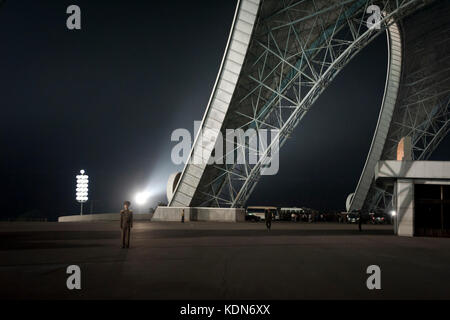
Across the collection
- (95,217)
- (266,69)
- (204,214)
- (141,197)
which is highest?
(266,69)

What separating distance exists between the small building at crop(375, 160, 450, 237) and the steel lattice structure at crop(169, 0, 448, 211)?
434 inches

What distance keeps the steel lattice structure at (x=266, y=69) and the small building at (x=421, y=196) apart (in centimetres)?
1104

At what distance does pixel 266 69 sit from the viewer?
33.2 meters

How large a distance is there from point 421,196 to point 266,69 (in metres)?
15.1

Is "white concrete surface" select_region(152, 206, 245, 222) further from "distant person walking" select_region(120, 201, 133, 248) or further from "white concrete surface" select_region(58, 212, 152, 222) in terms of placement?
"distant person walking" select_region(120, 201, 133, 248)

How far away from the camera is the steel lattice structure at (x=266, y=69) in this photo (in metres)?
30.2

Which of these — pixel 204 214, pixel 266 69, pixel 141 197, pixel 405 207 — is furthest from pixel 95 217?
pixel 405 207

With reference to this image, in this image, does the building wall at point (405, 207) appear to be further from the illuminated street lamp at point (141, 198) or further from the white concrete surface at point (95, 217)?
the illuminated street lamp at point (141, 198)

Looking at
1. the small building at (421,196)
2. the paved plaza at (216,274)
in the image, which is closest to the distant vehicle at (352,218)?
the small building at (421,196)

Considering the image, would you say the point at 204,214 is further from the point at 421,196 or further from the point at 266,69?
the point at 421,196

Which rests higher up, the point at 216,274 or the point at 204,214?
the point at 216,274

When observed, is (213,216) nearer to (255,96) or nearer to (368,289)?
(255,96)
